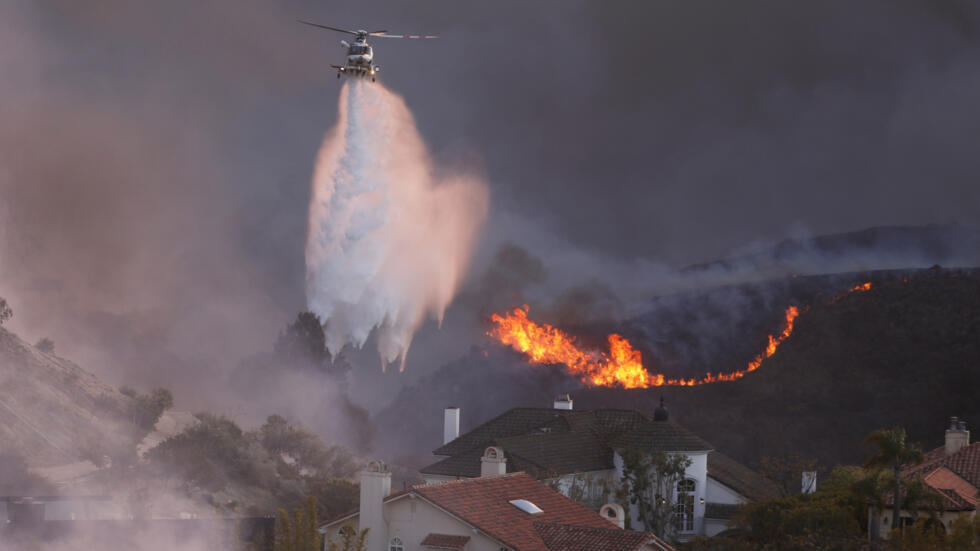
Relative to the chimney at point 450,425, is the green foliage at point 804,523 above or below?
below

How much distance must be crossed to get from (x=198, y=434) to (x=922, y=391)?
59852mm

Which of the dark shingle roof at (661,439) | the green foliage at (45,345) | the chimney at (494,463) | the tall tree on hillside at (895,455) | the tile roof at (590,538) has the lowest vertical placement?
the tile roof at (590,538)

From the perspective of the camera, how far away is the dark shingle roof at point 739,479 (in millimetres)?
71000

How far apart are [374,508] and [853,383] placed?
74627mm

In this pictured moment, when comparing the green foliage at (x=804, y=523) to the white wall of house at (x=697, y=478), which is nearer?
the green foliage at (x=804, y=523)

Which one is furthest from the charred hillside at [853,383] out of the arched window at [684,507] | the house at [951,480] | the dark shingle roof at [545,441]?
the arched window at [684,507]

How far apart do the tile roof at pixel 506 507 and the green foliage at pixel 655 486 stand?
1835 cm

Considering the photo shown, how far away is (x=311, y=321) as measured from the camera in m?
101

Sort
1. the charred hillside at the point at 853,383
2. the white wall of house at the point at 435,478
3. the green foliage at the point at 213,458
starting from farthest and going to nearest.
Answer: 1. the charred hillside at the point at 853,383
2. the green foliage at the point at 213,458
3. the white wall of house at the point at 435,478

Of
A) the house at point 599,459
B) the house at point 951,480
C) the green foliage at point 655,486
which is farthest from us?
the green foliage at point 655,486

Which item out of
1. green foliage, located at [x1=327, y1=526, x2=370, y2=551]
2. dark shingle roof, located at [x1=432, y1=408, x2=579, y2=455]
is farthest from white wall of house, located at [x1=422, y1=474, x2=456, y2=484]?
green foliage, located at [x1=327, y1=526, x2=370, y2=551]

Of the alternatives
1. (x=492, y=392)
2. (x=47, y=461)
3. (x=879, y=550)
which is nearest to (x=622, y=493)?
(x=879, y=550)

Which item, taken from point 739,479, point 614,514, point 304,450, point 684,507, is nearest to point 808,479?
point 739,479

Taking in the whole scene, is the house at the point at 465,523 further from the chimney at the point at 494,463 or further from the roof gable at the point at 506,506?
the chimney at the point at 494,463
